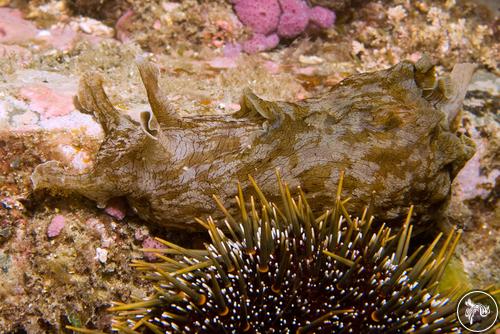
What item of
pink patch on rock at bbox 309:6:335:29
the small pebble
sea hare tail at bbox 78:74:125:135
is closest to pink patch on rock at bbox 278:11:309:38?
pink patch on rock at bbox 309:6:335:29

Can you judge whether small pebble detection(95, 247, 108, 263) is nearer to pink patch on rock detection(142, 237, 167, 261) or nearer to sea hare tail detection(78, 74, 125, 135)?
pink patch on rock detection(142, 237, 167, 261)

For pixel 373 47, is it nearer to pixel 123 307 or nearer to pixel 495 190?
pixel 495 190

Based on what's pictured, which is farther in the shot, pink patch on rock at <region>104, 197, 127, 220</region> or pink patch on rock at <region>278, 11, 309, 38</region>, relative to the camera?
pink patch on rock at <region>278, 11, 309, 38</region>

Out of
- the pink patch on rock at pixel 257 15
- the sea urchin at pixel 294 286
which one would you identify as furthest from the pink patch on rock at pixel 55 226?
the pink patch on rock at pixel 257 15

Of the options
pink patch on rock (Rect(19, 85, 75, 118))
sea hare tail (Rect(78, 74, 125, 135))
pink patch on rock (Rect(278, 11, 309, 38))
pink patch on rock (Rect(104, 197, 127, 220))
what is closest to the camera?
sea hare tail (Rect(78, 74, 125, 135))

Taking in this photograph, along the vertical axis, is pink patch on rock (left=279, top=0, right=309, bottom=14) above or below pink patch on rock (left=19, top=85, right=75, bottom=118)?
above

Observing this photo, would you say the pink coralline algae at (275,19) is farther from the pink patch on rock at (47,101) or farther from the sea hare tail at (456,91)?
the pink patch on rock at (47,101)

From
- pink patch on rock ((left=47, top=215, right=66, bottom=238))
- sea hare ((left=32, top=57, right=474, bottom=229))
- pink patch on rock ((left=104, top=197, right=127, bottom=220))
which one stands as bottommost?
pink patch on rock ((left=47, top=215, right=66, bottom=238))
